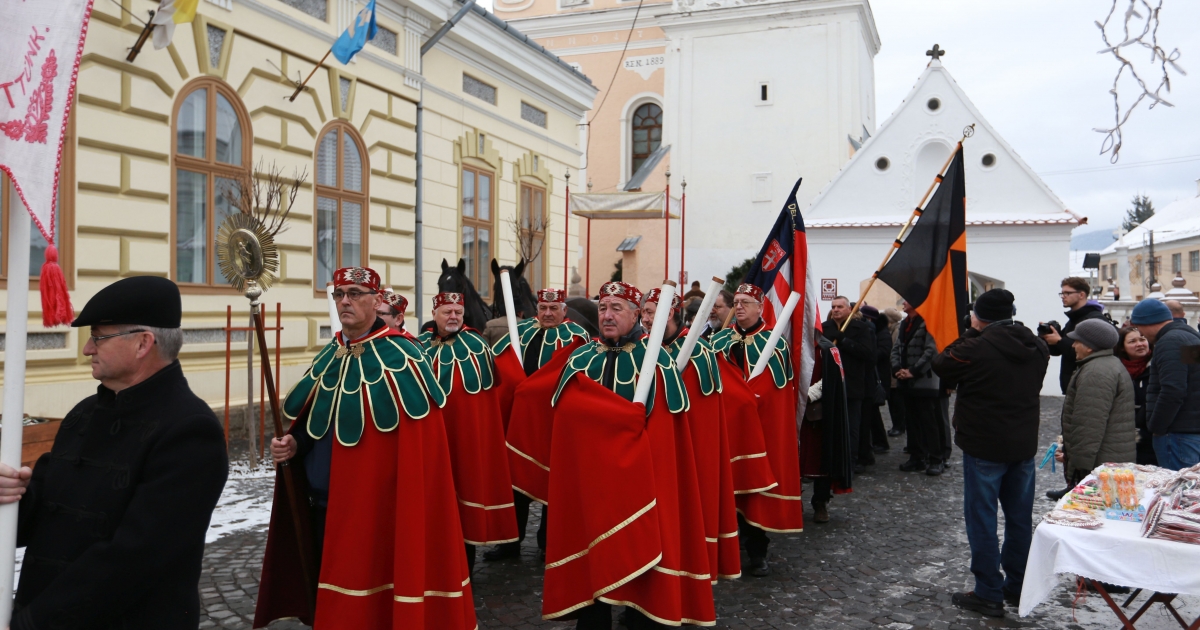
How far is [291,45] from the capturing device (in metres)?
10.4

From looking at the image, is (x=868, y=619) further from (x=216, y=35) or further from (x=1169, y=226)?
(x=1169, y=226)

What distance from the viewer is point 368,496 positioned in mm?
3896

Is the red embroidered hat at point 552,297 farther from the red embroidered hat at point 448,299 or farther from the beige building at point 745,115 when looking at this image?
the beige building at point 745,115

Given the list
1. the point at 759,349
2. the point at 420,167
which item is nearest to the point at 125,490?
the point at 759,349

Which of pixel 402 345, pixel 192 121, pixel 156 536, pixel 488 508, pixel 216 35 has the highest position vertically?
pixel 216 35

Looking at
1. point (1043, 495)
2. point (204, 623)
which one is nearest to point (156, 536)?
point (204, 623)

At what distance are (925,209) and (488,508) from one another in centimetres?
441

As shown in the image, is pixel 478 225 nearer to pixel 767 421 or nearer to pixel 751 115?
pixel 767 421

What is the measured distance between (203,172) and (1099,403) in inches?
333

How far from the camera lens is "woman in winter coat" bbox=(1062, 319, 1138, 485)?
17.4ft

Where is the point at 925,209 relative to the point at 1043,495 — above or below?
above

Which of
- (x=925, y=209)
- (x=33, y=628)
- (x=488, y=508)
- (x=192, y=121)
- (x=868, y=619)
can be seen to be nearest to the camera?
(x=33, y=628)

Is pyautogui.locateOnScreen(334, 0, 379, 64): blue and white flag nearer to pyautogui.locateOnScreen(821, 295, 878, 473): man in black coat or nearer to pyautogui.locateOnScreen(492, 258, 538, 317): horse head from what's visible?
pyautogui.locateOnScreen(492, 258, 538, 317): horse head

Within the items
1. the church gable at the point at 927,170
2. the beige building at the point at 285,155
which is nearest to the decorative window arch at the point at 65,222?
the beige building at the point at 285,155
